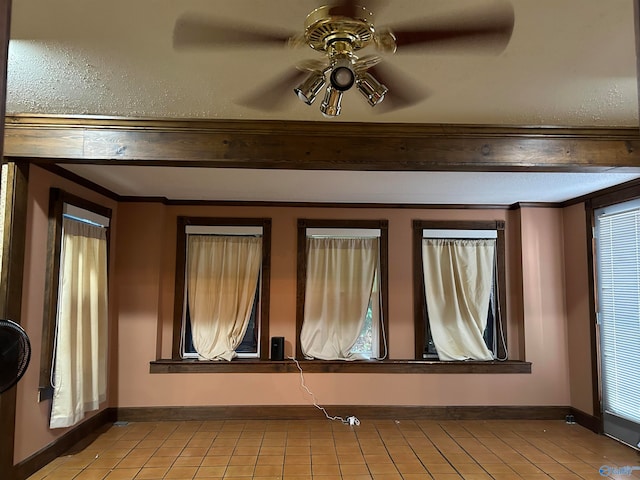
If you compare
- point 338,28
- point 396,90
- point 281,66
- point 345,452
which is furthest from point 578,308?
point 338,28

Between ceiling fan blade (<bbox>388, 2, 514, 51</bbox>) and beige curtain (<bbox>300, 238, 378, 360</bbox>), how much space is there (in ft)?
11.5

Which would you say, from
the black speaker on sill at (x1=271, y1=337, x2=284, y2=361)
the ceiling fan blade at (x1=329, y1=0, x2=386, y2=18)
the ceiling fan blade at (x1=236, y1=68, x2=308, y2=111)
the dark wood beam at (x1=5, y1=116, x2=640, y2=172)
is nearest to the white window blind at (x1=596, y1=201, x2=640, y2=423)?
the dark wood beam at (x1=5, y1=116, x2=640, y2=172)

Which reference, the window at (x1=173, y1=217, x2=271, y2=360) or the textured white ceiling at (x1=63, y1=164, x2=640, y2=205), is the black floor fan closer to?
the textured white ceiling at (x1=63, y1=164, x2=640, y2=205)

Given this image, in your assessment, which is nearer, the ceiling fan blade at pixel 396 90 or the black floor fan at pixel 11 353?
the black floor fan at pixel 11 353

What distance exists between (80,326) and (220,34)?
3143mm

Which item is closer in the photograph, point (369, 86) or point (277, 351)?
point (369, 86)

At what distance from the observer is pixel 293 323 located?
198 inches

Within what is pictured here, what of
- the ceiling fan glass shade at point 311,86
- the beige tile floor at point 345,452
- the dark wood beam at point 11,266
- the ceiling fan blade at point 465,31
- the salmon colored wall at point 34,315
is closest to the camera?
the ceiling fan blade at point 465,31

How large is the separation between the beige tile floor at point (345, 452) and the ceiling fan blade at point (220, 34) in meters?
2.96

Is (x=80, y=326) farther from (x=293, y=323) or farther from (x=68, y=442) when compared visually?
(x=293, y=323)

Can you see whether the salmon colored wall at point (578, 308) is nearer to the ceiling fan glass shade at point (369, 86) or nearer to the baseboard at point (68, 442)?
the ceiling fan glass shade at point (369, 86)

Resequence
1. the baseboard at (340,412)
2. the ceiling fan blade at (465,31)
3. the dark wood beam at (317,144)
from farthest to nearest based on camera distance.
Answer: the baseboard at (340,412)
the dark wood beam at (317,144)
the ceiling fan blade at (465,31)

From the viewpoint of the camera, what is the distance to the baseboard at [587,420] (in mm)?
4371

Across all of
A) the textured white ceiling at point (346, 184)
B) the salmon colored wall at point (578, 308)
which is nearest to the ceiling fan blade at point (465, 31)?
the textured white ceiling at point (346, 184)
